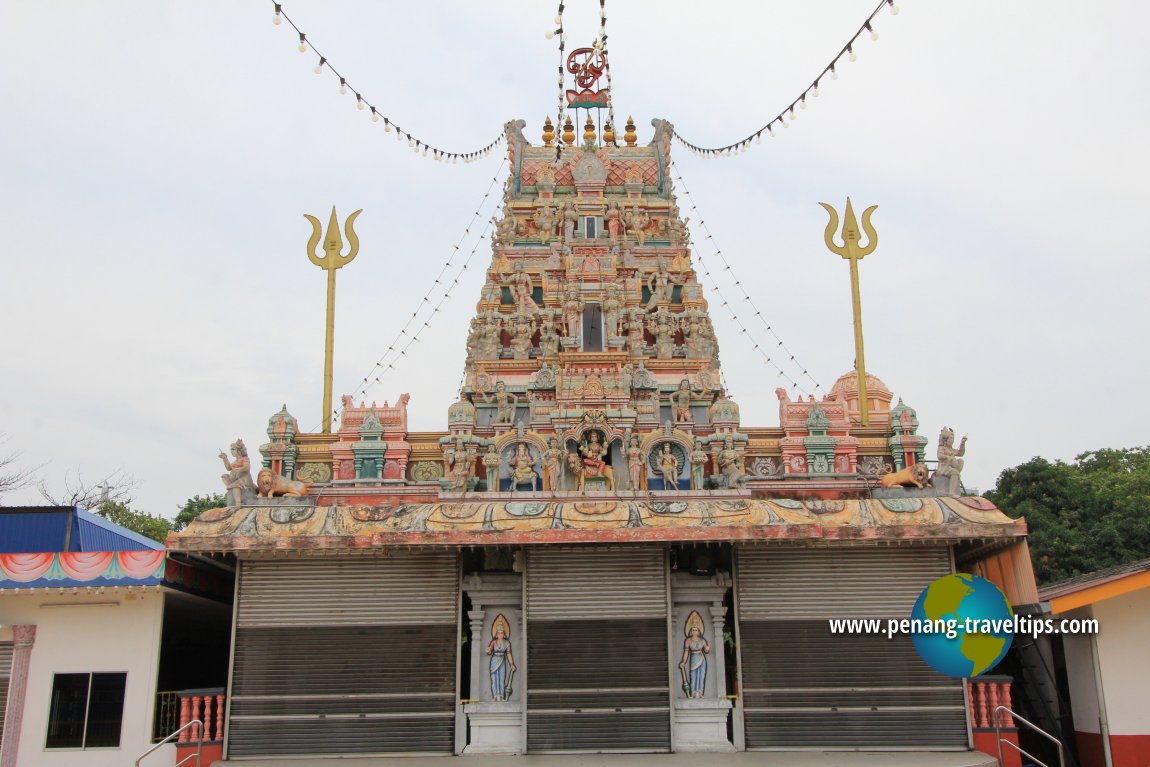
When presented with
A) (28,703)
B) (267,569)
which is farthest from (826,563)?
(28,703)

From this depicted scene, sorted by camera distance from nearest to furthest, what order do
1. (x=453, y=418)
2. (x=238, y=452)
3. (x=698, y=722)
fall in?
(x=698, y=722) → (x=238, y=452) → (x=453, y=418)

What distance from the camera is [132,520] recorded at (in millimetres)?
44375

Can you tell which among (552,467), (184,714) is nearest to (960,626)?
(552,467)

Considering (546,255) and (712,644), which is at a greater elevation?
(546,255)

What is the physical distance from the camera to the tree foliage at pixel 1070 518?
103ft

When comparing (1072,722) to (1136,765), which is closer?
(1136,765)

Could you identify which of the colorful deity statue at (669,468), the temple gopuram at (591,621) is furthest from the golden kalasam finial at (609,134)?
the temple gopuram at (591,621)

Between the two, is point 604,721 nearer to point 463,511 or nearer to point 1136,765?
point 463,511

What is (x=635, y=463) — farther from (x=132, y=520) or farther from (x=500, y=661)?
(x=132, y=520)

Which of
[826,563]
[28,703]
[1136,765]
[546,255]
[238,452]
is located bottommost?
[1136,765]

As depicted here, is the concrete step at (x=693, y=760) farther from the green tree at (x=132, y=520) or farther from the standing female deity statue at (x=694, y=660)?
the green tree at (x=132, y=520)

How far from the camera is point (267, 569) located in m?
15.8

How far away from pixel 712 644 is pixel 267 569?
7377mm

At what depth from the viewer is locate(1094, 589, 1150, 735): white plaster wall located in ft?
47.8
